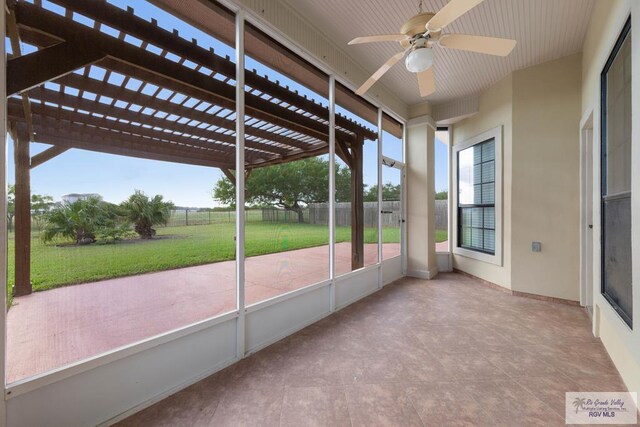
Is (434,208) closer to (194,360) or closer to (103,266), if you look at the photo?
(194,360)

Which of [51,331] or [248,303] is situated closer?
[51,331]

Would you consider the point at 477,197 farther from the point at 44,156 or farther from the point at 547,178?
the point at 44,156

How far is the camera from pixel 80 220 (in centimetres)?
154

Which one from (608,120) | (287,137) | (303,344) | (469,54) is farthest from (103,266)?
(469,54)

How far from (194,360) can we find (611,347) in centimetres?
334

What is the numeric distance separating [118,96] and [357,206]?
113 inches

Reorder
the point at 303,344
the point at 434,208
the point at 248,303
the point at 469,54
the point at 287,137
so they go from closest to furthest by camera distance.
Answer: the point at 248,303 < the point at 303,344 < the point at 287,137 < the point at 469,54 < the point at 434,208

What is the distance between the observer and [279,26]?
2516mm

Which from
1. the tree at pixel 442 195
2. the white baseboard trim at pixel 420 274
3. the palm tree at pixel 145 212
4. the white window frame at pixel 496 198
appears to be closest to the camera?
the palm tree at pixel 145 212

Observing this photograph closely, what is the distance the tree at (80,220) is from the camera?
4.78 feet

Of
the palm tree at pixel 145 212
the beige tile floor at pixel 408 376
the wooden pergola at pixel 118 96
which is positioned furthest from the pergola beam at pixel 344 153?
the palm tree at pixel 145 212

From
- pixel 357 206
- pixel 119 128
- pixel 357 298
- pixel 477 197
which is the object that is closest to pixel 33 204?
pixel 119 128

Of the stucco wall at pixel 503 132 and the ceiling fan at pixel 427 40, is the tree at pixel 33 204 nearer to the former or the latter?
the ceiling fan at pixel 427 40

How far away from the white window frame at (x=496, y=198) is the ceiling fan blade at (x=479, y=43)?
2.60 meters
